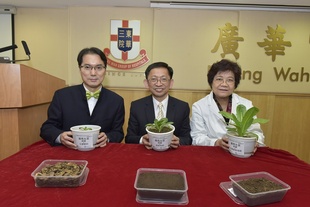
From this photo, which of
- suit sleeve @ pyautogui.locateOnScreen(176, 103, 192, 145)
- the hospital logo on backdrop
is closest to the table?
suit sleeve @ pyautogui.locateOnScreen(176, 103, 192, 145)

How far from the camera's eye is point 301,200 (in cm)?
67

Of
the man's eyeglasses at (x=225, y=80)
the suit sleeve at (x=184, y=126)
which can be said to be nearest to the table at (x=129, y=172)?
the suit sleeve at (x=184, y=126)

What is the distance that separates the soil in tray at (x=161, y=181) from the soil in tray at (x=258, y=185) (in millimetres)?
214

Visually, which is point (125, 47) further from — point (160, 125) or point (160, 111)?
point (160, 125)

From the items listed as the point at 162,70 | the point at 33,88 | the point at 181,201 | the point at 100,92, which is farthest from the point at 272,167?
the point at 33,88

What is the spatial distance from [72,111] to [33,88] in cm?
36

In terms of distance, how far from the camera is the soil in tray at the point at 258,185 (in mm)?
666

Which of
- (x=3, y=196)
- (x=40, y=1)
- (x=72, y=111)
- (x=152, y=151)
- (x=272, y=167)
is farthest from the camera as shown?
(x=40, y=1)

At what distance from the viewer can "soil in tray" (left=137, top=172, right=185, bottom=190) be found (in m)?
0.66

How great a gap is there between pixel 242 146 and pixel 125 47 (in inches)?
86.2

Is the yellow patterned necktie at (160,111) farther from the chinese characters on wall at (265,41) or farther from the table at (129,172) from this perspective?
the chinese characters on wall at (265,41)

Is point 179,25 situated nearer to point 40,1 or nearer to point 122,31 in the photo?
point 122,31

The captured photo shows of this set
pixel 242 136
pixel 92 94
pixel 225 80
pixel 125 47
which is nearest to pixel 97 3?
pixel 125 47

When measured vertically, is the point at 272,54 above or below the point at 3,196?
above
